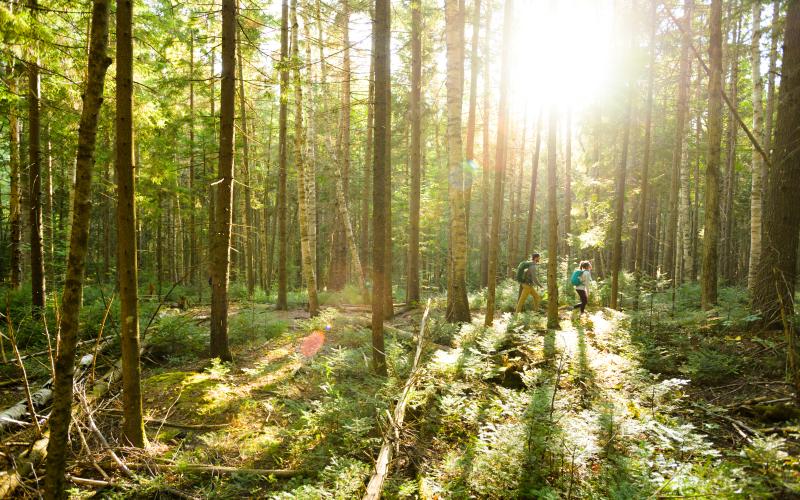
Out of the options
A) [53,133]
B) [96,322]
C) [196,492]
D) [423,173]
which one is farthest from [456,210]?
[423,173]

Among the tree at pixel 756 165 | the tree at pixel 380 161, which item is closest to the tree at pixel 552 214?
the tree at pixel 380 161

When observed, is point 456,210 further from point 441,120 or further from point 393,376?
point 441,120

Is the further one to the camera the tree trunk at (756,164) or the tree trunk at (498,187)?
the tree trunk at (756,164)

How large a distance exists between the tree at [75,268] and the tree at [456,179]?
27.4 feet

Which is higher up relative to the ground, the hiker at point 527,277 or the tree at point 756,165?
the tree at point 756,165

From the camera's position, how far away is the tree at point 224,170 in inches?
301

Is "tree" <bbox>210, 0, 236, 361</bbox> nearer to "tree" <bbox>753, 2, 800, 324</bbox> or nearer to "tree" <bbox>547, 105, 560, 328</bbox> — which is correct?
"tree" <bbox>547, 105, 560, 328</bbox>

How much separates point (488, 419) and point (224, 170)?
21.0ft

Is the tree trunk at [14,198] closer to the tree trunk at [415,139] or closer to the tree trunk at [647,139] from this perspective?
the tree trunk at [415,139]

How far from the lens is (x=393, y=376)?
23.1ft

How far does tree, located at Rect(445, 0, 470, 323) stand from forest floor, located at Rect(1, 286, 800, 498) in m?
1.62

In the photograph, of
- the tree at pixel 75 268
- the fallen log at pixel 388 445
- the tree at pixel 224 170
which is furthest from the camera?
the tree at pixel 224 170

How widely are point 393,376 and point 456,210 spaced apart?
5.09 meters

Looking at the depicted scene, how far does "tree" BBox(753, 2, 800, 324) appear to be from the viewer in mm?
7379
